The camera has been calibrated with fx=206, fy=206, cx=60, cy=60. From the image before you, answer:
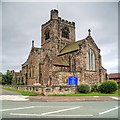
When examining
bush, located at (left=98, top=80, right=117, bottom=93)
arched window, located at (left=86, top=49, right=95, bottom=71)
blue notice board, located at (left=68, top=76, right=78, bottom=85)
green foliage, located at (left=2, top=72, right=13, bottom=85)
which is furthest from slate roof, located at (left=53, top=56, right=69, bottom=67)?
green foliage, located at (left=2, top=72, right=13, bottom=85)

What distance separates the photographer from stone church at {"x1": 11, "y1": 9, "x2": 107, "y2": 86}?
37.7 m

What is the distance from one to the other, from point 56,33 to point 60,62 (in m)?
10.8

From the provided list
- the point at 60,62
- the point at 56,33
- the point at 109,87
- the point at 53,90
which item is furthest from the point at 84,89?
the point at 56,33

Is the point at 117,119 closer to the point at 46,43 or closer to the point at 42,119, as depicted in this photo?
the point at 42,119

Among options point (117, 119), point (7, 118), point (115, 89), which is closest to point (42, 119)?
point (7, 118)

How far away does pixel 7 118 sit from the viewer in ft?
30.4

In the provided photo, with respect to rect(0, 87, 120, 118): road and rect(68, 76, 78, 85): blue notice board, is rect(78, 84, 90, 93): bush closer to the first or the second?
rect(68, 76, 78, 85): blue notice board

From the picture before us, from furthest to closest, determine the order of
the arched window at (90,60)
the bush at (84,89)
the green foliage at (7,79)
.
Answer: the green foliage at (7,79)
the arched window at (90,60)
the bush at (84,89)

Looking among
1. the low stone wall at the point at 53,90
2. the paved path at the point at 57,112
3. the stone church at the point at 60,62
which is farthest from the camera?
the stone church at the point at 60,62

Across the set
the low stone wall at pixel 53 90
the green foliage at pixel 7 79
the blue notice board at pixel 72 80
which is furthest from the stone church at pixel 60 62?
the green foliage at pixel 7 79

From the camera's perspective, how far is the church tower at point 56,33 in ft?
160

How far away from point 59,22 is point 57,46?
6.34 metres

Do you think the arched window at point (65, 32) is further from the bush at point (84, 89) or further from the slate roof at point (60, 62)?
the bush at point (84, 89)

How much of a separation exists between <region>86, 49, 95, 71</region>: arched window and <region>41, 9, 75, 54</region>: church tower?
9.22 m
